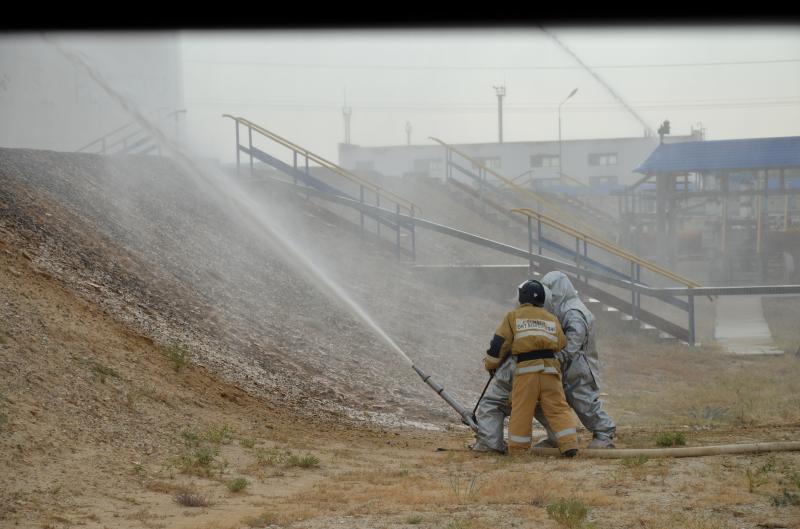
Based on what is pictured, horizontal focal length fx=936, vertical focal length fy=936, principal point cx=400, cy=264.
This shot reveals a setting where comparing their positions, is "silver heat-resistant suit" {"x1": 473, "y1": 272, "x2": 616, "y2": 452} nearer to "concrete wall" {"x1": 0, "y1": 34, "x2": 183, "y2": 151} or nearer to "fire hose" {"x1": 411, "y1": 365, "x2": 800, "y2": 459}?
"fire hose" {"x1": 411, "y1": 365, "x2": 800, "y2": 459}

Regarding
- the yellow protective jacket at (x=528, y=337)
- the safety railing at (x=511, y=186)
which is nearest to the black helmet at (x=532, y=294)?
the yellow protective jacket at (x=528, y=337)

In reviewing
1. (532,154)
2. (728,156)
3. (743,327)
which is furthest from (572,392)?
(532,154)

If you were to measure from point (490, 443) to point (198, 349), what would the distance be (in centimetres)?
360

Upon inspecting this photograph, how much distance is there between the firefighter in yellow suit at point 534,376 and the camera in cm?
855

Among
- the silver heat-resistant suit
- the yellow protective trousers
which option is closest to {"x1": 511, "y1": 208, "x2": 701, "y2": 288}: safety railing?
the silver heat-resistant suit

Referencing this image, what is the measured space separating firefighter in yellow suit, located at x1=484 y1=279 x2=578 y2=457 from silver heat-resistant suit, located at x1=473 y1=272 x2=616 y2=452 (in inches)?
7.3

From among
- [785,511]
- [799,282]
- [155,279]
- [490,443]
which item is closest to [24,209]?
[155,279]

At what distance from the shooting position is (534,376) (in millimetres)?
8602

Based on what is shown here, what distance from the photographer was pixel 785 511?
20.4ft

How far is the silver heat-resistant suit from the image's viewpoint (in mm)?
8828

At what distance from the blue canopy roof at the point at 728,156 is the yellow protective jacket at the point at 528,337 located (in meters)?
22.2

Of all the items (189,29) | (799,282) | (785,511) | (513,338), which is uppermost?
(189,29)

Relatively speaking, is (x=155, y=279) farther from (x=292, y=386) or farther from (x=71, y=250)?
(x=292, y=386)

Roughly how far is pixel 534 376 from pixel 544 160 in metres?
47.2
